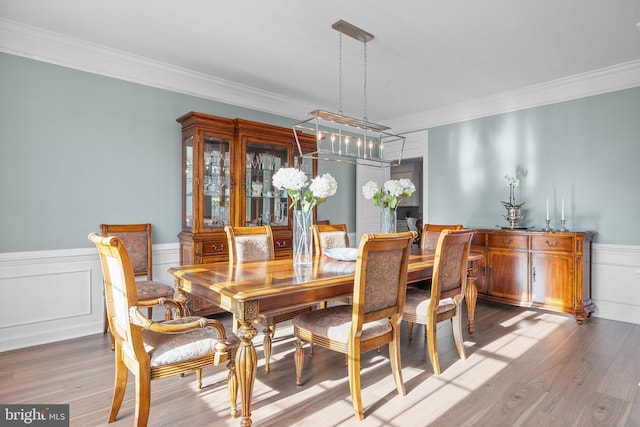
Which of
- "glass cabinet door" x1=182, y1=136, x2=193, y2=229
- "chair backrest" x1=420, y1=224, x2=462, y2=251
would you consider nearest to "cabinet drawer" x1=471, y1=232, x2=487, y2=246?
"chair backrest" x1=420, y1=224, x2=462, y2=251

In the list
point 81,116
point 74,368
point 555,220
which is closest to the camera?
point 74,368

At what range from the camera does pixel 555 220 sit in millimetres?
4164

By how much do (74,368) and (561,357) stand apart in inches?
141

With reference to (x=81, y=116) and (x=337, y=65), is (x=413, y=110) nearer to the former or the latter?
(x=337, y=65)

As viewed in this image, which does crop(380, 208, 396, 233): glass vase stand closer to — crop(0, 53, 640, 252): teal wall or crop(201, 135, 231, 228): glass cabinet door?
crop(201, 135, 231, 228): glass cabinet door

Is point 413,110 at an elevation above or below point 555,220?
above

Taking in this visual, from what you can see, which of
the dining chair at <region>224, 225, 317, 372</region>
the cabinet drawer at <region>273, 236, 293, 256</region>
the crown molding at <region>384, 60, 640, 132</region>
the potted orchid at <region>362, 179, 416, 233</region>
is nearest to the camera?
the dining chair at <region>224, 225, 317, 372</region>

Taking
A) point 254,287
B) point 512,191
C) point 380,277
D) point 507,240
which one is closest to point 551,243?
point 507,240

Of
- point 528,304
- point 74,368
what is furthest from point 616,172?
point 74,368

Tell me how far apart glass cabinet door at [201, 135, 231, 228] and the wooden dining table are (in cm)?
126

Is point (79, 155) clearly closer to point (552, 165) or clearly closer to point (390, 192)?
point (390, 192)

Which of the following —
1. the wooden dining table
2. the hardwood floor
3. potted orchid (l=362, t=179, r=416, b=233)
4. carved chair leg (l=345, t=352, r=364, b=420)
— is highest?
potted orchid (l=362, t=179, r=416, b=233)

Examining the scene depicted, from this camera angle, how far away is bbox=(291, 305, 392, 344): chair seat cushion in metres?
2.03

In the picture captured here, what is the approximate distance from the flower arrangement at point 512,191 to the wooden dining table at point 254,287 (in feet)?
7.08
